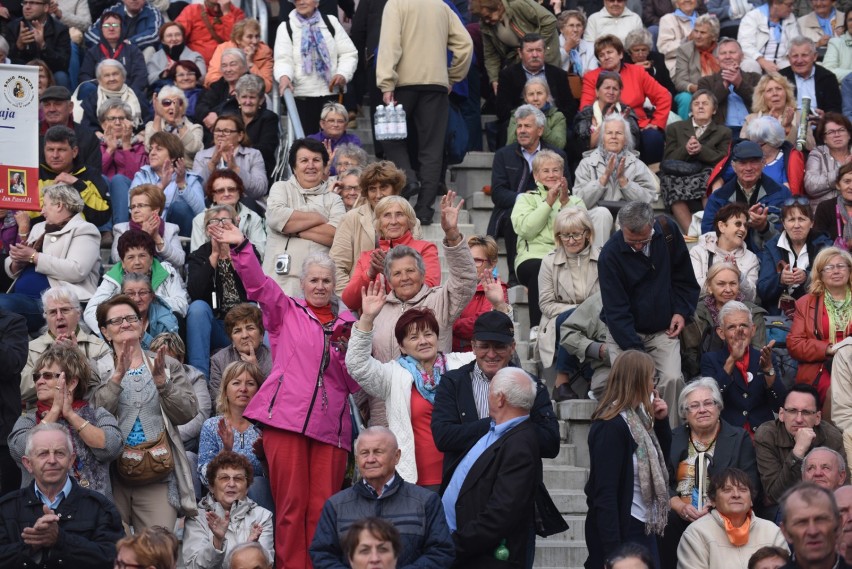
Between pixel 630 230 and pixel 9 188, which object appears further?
pixel 630 230

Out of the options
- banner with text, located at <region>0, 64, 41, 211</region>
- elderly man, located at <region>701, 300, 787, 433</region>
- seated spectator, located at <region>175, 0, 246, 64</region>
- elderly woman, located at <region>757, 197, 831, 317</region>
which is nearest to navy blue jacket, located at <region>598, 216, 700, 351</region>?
elderly man, located at <region>701, 300, 787, 433</region>

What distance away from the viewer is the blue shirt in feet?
28.8

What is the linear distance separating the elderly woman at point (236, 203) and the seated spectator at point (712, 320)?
3153 mm

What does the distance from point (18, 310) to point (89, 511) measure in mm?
2593

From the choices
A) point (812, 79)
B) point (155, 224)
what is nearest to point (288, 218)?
point (155, 224)

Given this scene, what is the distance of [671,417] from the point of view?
11.1 meters

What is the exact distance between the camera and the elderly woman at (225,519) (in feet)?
30.8

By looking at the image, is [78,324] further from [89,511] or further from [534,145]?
[534,145]

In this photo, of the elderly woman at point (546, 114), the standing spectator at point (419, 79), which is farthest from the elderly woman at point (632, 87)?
the standing spectator at point (419, 79)

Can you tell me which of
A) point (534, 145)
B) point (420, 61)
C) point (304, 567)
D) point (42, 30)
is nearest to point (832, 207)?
point (534, 145)

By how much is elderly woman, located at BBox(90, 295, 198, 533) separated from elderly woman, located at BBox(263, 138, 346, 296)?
6.34ft

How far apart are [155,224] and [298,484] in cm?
298

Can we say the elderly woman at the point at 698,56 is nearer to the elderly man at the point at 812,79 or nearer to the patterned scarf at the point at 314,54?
the elderly man at the point at 812,79

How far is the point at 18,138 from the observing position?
9930 millimetres
